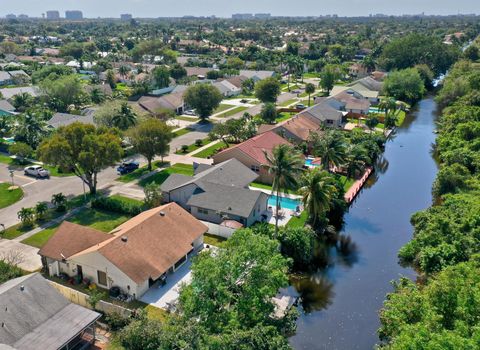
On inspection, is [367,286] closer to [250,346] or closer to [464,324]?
[464,324]

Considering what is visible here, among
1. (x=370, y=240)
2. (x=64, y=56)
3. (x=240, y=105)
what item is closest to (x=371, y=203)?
(x=370, y=240)

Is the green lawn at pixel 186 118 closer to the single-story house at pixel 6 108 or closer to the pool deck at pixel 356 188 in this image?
the single-story house at pixel 6 108

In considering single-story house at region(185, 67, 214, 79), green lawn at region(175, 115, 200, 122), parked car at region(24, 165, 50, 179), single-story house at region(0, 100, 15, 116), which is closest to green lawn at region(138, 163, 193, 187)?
parked car at region(24, 165, 50, 179)

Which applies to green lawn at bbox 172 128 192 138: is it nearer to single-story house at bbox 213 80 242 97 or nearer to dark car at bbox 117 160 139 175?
dark car at bbox 117 160 139 175

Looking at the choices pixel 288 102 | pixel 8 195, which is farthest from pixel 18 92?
pixel 288 102

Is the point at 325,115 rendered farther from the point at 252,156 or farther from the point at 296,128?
the point at 252,156

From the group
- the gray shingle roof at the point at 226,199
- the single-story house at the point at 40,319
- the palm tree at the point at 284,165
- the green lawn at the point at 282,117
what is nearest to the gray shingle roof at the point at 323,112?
the green lawn at the point at 282,117

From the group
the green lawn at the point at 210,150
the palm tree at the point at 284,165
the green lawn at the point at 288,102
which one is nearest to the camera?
the palm tree at the point at 284,165
